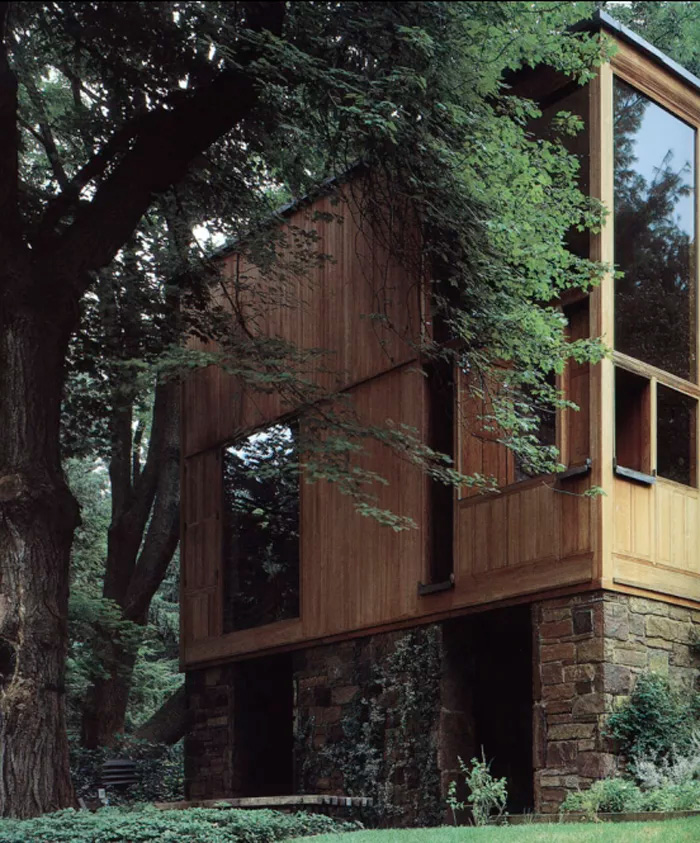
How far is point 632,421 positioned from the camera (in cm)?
1249

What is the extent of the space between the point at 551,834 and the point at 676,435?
508 cm

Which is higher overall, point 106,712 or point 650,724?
point 650,724

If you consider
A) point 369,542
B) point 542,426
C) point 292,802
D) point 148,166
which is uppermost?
point 148,166

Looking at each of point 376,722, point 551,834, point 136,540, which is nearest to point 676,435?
point 376,722

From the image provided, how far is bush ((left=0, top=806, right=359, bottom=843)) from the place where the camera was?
9.27m

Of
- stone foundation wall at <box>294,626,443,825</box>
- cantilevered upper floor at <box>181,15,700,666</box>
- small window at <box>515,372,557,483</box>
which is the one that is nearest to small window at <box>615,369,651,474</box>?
cantilevered upper floor at <box>181,15,700,666</box>

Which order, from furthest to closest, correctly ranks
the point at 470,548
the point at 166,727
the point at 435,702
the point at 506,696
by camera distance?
the point at 166,727, the point at 506,696, the point at 435,702, the point at 470,548

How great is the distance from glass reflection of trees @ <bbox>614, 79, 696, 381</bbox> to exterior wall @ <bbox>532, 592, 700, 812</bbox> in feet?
7.83

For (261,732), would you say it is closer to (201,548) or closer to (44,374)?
(201,548)

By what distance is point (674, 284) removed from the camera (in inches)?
507

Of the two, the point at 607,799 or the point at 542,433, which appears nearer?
the point at 607,799

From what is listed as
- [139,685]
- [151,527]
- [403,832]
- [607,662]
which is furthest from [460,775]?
[139,685]

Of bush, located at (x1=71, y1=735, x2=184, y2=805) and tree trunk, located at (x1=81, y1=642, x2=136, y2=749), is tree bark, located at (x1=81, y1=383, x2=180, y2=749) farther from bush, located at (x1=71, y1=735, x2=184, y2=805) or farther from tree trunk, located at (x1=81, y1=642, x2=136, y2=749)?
bush, located at (x1=71, y1=735, x2=184, y2=805)

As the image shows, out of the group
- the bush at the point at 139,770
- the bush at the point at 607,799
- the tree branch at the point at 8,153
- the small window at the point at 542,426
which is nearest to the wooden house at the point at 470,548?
the small window at the point at 542,426
